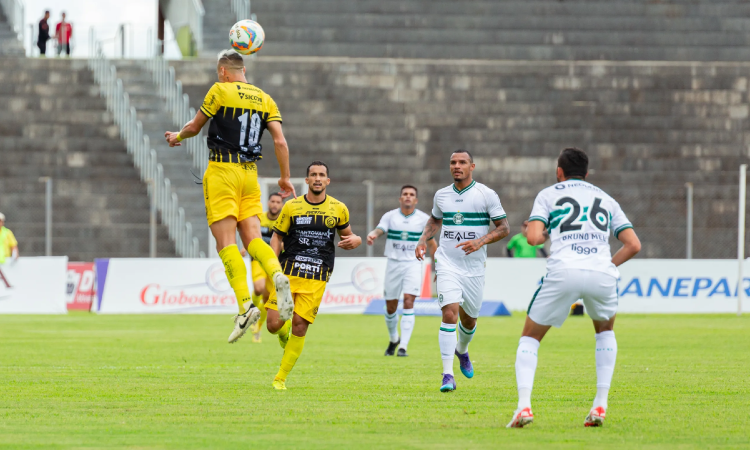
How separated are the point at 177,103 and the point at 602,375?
26.0 metres

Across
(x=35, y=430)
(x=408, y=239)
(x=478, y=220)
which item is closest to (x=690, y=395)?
(x=478, y=220)

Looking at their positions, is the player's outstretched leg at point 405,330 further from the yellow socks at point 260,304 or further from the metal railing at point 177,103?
the metal railing at point 177,103

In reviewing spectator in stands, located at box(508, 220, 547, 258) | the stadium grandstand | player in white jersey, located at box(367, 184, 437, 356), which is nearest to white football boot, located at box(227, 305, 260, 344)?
player in white jersey, located at box(367, 184, 437, 356)

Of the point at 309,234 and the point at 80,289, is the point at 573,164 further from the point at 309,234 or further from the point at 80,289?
the point at 80,289

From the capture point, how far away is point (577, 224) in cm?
729

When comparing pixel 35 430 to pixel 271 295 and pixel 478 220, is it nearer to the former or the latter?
pixel 271 295

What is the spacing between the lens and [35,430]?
286 inches

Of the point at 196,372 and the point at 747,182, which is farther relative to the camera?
the point at 747,182

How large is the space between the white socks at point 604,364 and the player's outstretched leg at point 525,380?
48 centimetres

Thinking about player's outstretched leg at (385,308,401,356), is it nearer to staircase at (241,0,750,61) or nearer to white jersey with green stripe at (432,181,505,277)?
white jersey with green stripe at (432,181,505,277)

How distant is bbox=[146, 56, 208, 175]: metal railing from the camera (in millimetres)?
29875

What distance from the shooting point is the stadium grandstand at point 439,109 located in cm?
2972

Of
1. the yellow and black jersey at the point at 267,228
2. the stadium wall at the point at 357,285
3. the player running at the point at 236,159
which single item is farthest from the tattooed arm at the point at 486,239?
the stadium wall at the point at 357,285

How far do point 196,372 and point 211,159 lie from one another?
3005 millimetres
